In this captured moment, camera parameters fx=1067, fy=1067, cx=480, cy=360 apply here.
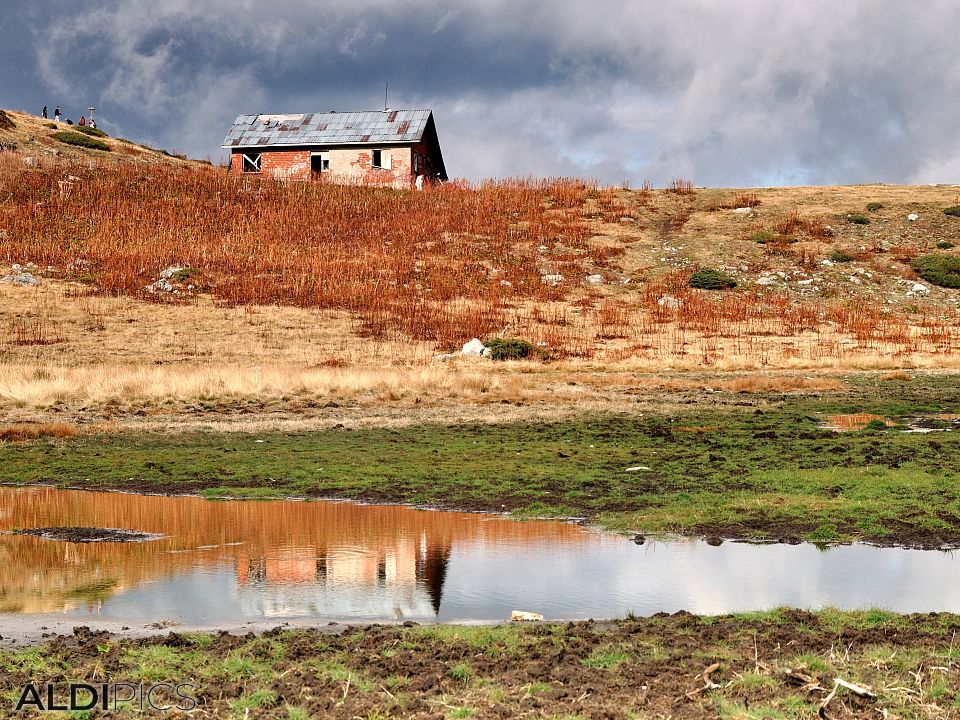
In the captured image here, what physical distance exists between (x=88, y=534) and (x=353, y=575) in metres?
4.55

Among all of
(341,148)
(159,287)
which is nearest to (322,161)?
(341,148)

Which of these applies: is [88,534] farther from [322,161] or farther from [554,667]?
[322,161]

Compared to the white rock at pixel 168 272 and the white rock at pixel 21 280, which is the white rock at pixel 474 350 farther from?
the white rock at pixel 21 280

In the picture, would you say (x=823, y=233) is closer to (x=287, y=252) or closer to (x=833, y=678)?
(x=287, y=252)

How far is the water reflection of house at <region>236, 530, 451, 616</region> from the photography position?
435 inches

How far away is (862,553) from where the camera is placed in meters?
13.1

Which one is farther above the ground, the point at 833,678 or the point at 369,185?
the point at 369,185

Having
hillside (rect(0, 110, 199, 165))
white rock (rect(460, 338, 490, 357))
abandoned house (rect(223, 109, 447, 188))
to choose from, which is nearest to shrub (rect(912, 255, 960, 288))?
white rock (rect(460, 338, 490, 357))

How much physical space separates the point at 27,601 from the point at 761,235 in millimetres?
60868

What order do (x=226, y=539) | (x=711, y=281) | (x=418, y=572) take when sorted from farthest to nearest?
1. (x=711, y=281)
2. (x=226, y=539)
3. (x=418, y=572)

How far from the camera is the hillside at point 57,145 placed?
79.4m

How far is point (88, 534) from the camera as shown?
14.7 m

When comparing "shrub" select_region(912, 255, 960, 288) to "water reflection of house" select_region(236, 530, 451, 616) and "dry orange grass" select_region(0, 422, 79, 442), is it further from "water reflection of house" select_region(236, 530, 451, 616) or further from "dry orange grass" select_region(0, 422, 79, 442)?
"water reflection of house" select_region(236, 530, 451, 616)

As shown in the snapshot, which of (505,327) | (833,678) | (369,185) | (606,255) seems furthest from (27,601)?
(369,185)
